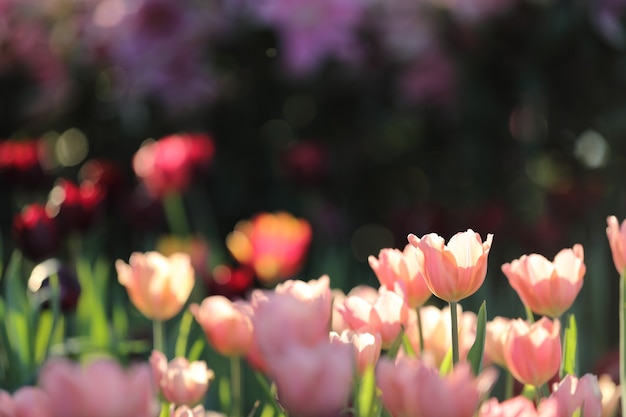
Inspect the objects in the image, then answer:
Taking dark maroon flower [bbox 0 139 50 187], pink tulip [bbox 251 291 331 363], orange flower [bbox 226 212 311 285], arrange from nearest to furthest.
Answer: pink tulip [bbox 251 291 331 363], orange flower [bbox 226 212 311 285], dark maroon flower [bbox 0 139 50 187]

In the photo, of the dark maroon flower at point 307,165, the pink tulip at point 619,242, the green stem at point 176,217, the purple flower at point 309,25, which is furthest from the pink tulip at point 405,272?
the green stem at point 176,217

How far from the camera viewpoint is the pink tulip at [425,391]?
0.40m

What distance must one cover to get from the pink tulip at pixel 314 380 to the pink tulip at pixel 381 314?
168 mm

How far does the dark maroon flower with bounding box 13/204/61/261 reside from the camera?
0.97 meters

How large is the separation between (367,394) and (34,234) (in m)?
0.58

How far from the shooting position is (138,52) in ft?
6.05

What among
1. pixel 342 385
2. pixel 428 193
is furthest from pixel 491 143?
pixel 342 385

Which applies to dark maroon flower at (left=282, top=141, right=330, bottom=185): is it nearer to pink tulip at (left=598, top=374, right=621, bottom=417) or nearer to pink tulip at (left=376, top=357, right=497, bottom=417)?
pink tulip at (left=598, top=374, right=621, bottom=417)

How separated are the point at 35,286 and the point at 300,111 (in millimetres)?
1199

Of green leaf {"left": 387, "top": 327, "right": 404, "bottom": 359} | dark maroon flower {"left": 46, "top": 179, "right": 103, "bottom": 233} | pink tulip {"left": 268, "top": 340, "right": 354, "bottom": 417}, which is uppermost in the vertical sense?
dark maroon flower {"left": 46, "top": 179, "right": 103, "bottom": 233}

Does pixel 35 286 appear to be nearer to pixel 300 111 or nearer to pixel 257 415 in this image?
pixel 257 415

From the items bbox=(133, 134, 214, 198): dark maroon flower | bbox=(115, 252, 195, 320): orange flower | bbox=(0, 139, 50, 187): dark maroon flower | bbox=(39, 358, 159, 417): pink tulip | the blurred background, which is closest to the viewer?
bbox=(39, 358, 159, 417): pink tulip

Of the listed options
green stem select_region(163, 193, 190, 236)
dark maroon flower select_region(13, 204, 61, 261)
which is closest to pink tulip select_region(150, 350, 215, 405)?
dark maroon flower select_region(13, 204, 61, 261)

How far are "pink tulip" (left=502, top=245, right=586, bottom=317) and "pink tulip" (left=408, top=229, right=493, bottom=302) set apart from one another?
68 millimetres
